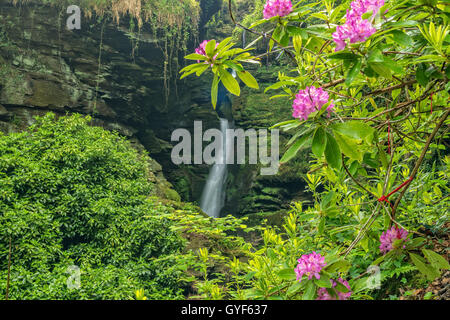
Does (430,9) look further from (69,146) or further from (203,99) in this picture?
(203,99)

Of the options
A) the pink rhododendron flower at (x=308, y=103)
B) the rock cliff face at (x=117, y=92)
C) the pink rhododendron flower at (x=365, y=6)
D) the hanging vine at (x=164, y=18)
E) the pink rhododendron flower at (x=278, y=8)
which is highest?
the hanging vine at (x=164, y=18)

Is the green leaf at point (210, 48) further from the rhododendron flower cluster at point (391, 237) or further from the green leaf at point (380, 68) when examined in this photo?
the rhododendron flower cluster at point (391, 237)

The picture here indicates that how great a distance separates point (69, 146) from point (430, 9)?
15.7ft

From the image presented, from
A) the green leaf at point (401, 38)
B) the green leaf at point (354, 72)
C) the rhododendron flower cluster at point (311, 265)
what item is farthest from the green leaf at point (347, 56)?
the rhododendron flower cluster at point (311, 265)

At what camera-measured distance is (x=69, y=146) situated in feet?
15.5

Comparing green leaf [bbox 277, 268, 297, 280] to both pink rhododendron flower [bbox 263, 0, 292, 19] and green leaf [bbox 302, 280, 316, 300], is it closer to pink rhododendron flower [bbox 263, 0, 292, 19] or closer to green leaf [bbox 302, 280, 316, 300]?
green leaf [bbox 302, 280, 316, 300]

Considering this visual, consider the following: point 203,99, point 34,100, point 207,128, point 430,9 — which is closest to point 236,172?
point 207,128

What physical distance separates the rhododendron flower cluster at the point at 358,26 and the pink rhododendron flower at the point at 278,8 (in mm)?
326

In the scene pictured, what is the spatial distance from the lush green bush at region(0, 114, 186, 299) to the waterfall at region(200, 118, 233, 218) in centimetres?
452

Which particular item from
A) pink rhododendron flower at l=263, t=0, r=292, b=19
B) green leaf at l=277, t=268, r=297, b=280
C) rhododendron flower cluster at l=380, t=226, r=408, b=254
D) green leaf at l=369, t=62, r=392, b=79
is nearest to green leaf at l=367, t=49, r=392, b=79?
green leaf at l=369, t=62, r=392, b=79

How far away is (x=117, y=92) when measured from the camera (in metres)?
9.70

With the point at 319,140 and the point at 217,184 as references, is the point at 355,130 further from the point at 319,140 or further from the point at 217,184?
the point at 217,184

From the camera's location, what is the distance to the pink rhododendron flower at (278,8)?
112cm

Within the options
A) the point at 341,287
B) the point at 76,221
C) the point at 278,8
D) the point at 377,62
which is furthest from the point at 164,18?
the point at 341,287
